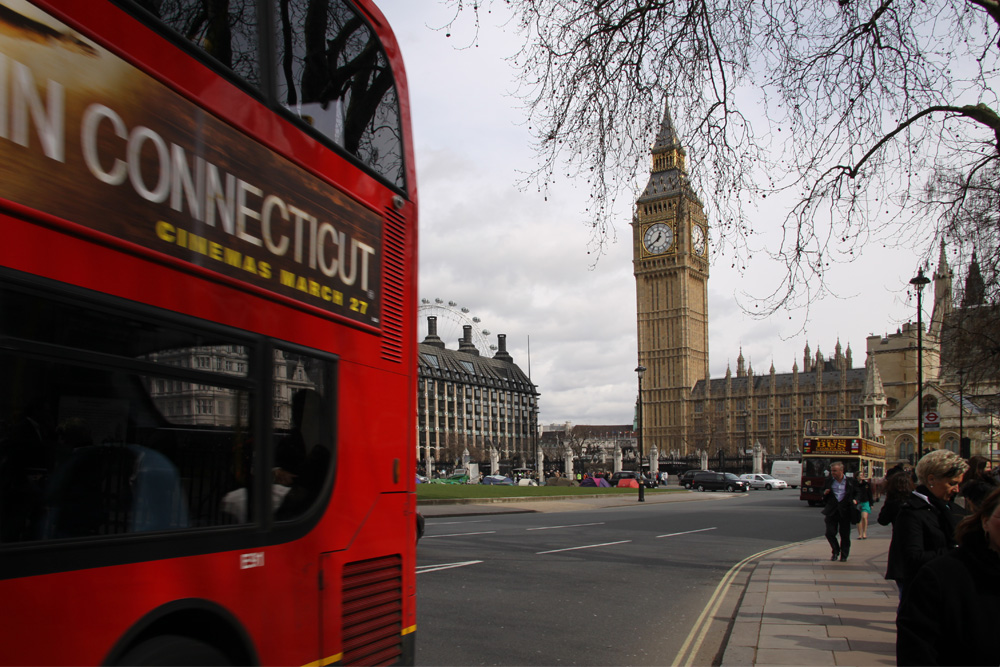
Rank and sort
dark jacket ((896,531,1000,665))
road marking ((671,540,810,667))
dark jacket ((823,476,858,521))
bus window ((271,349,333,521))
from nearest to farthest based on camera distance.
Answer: dark jacket ((896,531,1000,665)), bus window ((271,349,333,521)), road marking ((671,540,810,667)), dark jacket ((823,476,858,521))

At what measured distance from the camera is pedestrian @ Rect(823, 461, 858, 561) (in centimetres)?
1212

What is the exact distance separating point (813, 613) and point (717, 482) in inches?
1875

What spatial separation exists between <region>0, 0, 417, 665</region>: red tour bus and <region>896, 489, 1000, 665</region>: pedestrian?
2.76m

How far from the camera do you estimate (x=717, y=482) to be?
176ft

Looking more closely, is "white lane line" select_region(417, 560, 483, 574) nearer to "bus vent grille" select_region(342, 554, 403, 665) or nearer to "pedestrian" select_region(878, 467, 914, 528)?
"bus vent grille" select_region(342, 554, 403, 665)

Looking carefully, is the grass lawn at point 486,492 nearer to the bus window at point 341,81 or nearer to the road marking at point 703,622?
the road marking at point 703,622

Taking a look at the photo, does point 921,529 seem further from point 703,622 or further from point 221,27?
point 221,27

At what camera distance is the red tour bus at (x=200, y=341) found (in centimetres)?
267

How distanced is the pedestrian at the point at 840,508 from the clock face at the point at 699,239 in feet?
17.0

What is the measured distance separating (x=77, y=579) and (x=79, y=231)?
1263mm

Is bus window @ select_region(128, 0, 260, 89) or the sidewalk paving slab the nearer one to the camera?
bus window @ select_region(128, 0, 260, 89)

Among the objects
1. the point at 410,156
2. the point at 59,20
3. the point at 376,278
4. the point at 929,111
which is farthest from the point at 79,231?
the point at 929,111

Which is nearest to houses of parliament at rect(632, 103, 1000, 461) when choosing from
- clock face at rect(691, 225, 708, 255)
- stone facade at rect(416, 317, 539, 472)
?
stone facade at rect(416, 317, 539, 472)

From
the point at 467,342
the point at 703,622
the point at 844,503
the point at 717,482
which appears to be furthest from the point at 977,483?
the point at 467,342
